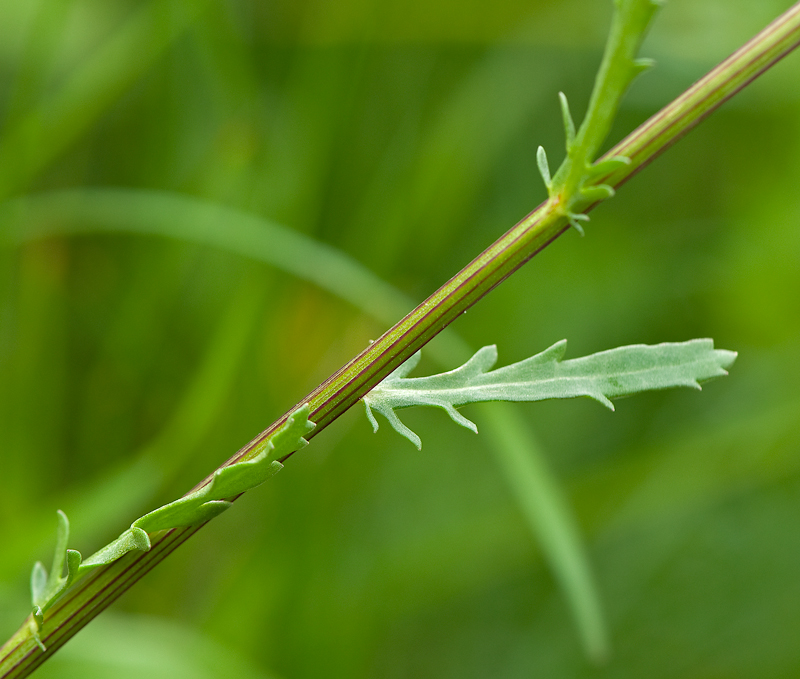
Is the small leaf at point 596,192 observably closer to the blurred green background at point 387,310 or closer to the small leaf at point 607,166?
the small leaf at point 607,166

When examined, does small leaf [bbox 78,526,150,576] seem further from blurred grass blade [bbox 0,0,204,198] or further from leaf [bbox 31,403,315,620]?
blurred grass blade [bbox 0,0,204,198]

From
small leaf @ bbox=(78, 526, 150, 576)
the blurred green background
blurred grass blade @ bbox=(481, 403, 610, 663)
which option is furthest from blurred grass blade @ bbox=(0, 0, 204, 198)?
small leaf @ bbox=(78, 526, 150, 576)

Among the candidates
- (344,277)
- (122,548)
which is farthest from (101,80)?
(122,548)

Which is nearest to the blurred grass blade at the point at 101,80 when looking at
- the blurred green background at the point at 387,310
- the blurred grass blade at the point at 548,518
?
the blurred green background at the point at 387,310

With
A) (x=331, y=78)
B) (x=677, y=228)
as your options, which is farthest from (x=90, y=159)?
(x=677, y=228)

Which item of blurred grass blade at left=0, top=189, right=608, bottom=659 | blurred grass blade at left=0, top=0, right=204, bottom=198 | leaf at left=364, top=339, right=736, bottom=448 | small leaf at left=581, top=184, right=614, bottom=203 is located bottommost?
leaf at left=364, top=339, right=736, bottom=448

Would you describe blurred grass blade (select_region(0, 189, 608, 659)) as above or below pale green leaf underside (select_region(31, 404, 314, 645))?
above
